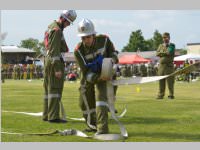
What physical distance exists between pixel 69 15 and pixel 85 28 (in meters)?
2.14

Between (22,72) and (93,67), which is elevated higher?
(93,67)

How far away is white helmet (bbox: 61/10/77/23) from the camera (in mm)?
9898

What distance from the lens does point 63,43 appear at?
10.2 meters

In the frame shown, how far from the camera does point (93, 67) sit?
7.97 m

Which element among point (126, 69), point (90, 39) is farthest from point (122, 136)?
point (126, 69)

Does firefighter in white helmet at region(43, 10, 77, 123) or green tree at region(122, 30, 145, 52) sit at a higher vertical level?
green tree at region(122, 30, 145, 52)

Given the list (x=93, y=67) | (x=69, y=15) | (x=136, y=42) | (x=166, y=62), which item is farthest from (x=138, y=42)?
(x=93, y=67)

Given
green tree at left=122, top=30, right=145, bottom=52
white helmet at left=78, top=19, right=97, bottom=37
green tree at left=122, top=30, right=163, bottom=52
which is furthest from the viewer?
green tree at left=122, top=30, right=145, bottom=52

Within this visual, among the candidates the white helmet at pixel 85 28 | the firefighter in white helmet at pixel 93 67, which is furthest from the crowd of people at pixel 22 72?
the white helmet at pixel 85 28

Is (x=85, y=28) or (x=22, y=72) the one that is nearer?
(x=85, y=28)

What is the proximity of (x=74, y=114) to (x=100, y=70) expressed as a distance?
376 cm

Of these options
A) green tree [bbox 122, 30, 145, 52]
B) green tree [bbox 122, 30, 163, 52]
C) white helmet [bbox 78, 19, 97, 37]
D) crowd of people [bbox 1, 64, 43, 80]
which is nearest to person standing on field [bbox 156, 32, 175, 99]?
white helmet [bbox 78, 19, 97, 37]

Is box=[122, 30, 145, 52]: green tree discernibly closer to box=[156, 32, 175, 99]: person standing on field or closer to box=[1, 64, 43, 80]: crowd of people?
box=[1, 64, 43, 80]: crowd of people

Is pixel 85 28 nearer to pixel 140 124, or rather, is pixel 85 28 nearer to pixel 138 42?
pixel 140 124
